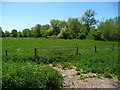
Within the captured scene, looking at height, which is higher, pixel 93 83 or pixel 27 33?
pixel 27 33

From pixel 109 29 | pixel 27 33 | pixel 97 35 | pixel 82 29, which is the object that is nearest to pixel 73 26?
pixel 82 29

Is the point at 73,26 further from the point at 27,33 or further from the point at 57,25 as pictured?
the point at 27,33

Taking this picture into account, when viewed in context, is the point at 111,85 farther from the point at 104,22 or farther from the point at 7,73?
the point at 104,22

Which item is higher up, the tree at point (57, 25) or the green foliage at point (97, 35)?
the tree at point (57, 25)

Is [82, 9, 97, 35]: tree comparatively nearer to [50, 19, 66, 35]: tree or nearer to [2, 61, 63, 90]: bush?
[50, 19, 66, 35]: tree

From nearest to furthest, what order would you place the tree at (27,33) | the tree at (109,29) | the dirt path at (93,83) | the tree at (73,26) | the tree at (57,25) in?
1. the dirt path at (93,83)
2. the tree at (109,29)
3. the tree at (73,26)
4. the tree at (57,25)
5. the tree at (27,33)

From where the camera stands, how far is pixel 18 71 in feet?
10.1

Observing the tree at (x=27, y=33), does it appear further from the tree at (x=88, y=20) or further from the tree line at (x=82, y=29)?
the tree at (x=88, y=20)

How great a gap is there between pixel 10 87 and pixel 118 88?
3.55 m

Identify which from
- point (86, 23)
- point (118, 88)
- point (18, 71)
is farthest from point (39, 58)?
point (86, 23)

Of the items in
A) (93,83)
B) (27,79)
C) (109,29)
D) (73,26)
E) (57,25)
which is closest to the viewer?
(27,79)

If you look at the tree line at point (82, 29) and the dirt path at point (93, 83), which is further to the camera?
the tree line at point (82, 29)

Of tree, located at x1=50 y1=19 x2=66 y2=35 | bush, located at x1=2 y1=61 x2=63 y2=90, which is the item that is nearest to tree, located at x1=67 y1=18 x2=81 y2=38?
tree, located at x1=50 y1=19 x2=66 y2=35

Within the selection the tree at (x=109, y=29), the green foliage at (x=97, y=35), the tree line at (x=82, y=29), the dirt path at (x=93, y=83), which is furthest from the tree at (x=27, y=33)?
the dirt path at (x=93, y=83)
